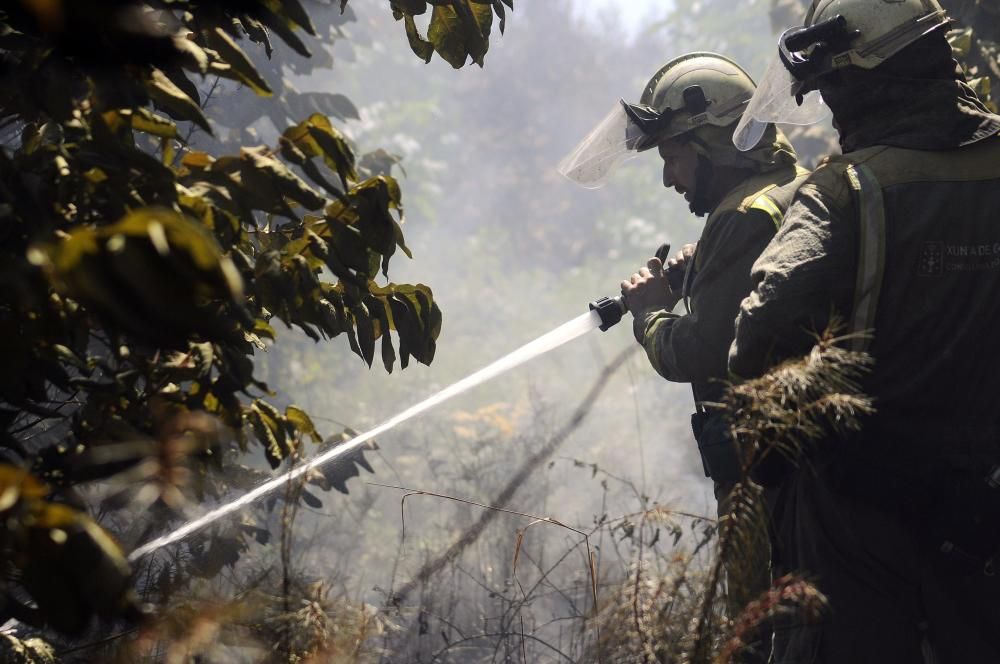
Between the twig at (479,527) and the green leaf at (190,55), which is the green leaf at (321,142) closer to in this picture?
the green leaf at (190,55)

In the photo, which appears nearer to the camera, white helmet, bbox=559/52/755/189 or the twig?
white helmet, bbox=559/52/755/189

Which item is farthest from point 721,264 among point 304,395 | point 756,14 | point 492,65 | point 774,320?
point 492,65

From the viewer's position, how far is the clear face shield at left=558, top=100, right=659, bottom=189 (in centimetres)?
365

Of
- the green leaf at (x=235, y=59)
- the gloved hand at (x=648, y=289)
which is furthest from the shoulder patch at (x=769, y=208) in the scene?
the green leaf at (x=235, y=59)

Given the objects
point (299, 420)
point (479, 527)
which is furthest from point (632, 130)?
point (479, 527)

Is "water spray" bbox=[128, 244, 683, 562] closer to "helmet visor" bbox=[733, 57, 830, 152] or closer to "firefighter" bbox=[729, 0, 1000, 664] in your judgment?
"helmet visor" bbox=[733, 57, 830, 152]

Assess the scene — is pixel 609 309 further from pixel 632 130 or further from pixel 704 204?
pixel 632 130

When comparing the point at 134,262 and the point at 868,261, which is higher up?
the point at 868,261

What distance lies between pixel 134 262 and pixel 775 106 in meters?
2.39

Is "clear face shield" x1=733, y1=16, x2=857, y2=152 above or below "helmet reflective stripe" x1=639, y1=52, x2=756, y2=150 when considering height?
below

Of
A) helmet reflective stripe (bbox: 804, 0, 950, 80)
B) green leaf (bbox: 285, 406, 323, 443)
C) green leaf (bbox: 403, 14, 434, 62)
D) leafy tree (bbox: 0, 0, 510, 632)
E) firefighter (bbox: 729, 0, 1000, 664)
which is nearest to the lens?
leafy tree (bbox: 0, 0, 510, 632)

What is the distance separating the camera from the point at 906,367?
2.30 meters

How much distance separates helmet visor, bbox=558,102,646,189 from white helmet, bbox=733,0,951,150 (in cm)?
96

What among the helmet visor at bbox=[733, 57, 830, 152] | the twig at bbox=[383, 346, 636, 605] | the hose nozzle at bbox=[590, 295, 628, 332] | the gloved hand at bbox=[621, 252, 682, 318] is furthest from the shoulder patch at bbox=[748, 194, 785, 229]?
the twig at bbox=[383, 346, 636, 605]
